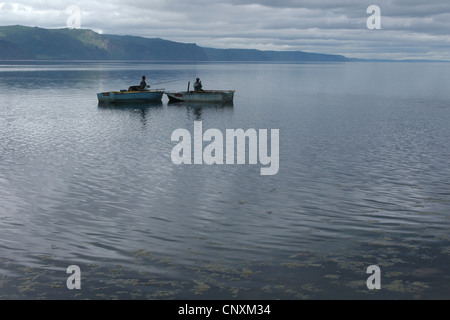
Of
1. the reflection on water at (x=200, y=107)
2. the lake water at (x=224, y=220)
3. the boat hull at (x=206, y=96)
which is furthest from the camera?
the boat hull at (x=206, y=96)

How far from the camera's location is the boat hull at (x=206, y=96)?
202ft

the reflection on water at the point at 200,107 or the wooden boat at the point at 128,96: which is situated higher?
the wooden boat at the point at 128,96

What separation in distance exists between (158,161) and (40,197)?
8.59 meters

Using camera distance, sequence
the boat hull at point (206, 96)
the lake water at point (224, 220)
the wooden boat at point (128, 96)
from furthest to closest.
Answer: the boat hull at point (206, 96) → the wooden boat at point (128, 96) → the lake water at point (224, 220)

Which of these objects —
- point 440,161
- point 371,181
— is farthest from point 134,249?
point 440,161

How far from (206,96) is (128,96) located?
9674 millimetres

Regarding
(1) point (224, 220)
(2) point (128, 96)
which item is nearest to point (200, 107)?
(2) point (128, 96)

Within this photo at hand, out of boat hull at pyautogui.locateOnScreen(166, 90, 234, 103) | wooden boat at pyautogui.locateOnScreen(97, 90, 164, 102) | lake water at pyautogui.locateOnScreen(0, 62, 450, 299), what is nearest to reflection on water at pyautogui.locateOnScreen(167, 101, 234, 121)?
boat hull at pyautogui.locateOnScreen(166, 90, 234, 103)

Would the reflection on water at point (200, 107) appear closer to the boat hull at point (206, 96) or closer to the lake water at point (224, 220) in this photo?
the boat hull at point (206, 96)

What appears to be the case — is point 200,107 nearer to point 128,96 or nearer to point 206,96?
point 206,96

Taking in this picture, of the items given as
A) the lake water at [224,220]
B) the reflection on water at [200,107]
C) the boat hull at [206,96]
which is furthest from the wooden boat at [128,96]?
the lake water at [224,220]

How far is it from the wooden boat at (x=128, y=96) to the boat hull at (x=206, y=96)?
2.69m

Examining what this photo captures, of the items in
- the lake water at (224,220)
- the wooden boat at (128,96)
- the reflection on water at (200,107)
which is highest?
the wooden boat at (128,96)

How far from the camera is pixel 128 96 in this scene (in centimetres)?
6028
